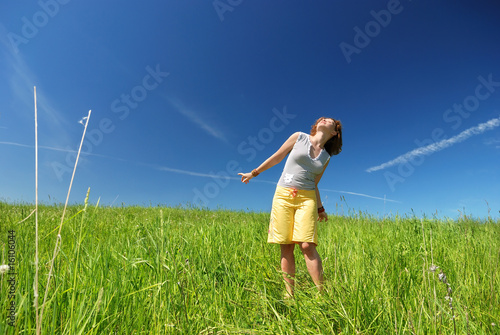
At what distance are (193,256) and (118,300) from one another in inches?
65.4

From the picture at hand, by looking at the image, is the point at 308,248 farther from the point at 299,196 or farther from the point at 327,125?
the point at 327,125

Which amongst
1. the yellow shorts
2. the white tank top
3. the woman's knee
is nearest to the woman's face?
the white tank top

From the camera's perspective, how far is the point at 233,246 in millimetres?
4371

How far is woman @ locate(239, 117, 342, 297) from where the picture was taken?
326 centimetres

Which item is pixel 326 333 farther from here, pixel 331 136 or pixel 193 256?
pixel 331 136

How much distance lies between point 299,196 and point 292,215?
0.24 meters

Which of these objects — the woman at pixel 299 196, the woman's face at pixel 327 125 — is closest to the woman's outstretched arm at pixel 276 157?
the woman at pixel 299 196

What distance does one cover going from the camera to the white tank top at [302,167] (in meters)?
3.54

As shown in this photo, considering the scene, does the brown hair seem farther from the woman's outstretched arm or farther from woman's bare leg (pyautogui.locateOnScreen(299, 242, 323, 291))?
woman's bare leg (pyautogui.locateOnScreen(299, 242, 323, 291))

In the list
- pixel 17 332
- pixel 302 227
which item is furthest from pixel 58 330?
pixel 302 227

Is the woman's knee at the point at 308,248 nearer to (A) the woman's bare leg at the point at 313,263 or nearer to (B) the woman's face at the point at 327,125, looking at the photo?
(A) the woman's bare leg at the point at 313,263

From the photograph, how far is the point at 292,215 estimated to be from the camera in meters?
3.48

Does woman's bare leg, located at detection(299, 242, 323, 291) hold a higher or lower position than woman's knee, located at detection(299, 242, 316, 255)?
lower

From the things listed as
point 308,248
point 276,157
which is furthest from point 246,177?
point 308,248
